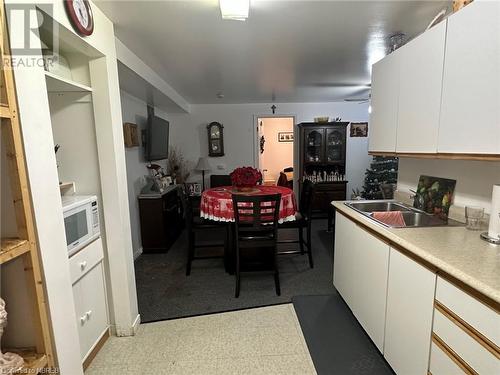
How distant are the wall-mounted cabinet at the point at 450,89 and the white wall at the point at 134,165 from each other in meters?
2.99

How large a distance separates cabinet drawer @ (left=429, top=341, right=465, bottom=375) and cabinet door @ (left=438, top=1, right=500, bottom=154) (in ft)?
3.15

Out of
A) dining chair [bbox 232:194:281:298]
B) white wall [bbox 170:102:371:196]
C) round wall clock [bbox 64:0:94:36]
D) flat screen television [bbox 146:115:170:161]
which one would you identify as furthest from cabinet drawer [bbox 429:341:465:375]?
white wall [bbox 170:102:371:196]

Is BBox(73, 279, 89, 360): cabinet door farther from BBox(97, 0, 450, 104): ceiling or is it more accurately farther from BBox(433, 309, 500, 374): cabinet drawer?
BBox(433, 309, 500, 374): cabinet drawer

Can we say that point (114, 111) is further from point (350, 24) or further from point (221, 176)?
point (221, 176)

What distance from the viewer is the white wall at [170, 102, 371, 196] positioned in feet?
17.6

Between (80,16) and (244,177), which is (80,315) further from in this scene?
(244,177)

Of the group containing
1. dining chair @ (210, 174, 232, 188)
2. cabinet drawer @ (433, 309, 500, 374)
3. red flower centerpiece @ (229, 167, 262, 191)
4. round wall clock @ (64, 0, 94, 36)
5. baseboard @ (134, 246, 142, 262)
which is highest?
round wall clock @ (64, 0, 94, 36)

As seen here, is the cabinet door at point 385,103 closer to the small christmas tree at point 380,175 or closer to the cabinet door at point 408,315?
the cabinet door at point 408,315

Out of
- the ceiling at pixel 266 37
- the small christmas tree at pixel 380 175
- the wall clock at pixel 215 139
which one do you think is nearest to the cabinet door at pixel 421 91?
the ceiling at pixel 266 37

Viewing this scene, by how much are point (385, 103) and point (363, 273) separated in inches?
54.5

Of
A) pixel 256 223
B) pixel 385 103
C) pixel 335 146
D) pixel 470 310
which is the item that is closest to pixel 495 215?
pixel 470 310

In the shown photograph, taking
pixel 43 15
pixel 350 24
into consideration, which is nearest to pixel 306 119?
pixel 350 24

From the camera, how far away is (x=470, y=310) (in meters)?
1.04

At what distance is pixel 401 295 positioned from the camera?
4.83 feet
